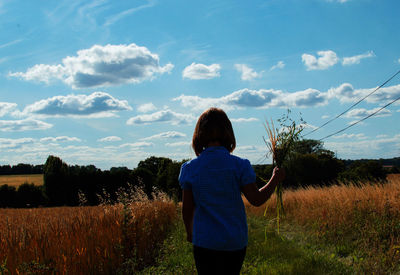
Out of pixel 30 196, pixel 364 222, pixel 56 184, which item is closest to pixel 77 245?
pixel 364 222

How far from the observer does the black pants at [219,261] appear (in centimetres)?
271

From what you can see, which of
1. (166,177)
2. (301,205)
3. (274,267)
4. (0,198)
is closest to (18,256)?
(274,267)

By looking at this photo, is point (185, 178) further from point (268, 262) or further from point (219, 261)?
point (268, 262)

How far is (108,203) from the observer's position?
29.2 ft

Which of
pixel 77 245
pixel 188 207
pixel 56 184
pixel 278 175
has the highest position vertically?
pixel 278 175

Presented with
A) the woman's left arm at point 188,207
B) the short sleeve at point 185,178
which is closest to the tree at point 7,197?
the woman's left arm at point 188,207

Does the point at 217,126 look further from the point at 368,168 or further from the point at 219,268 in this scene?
the point at 368,168

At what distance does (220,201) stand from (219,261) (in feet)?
1.56

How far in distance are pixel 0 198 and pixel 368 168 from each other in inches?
2005

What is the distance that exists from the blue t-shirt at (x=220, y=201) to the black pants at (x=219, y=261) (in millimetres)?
48

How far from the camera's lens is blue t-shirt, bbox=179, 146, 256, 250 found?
8.85ft

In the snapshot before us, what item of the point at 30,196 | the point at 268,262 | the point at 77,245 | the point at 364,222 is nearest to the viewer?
the point at 77,245

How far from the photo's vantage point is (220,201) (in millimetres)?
2719

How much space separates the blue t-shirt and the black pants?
48 mm
